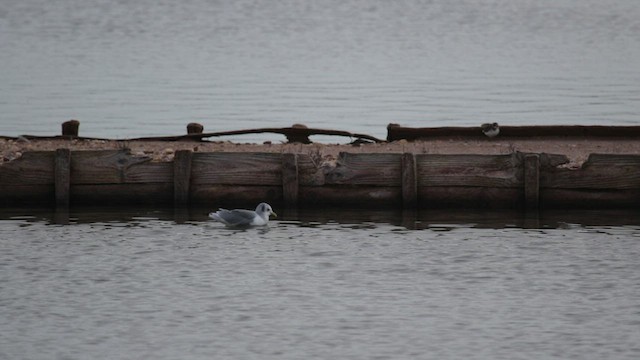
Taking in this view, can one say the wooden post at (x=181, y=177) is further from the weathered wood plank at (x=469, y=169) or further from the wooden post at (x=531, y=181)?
the wooden post at (x=531, y=181)

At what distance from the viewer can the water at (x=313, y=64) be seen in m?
42.3

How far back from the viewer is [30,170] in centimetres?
2527

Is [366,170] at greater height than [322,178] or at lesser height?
greater

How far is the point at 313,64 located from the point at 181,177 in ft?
124

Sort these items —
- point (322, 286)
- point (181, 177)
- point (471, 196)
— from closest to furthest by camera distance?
point (322, 286)
point (181, 177)
point (471, 196)

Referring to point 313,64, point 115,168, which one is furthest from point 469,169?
point 313,64

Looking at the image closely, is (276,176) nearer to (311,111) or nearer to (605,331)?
(605,331)

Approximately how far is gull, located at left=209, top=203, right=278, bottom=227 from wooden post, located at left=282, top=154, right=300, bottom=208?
1163mm

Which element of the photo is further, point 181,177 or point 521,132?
point 521,132

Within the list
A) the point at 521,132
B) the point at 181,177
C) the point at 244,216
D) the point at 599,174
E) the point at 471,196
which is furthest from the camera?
the point at 521,132

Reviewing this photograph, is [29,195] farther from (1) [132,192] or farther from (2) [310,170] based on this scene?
(2) [310,170]

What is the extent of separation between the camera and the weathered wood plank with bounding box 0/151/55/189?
990 inches

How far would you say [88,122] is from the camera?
130 ft

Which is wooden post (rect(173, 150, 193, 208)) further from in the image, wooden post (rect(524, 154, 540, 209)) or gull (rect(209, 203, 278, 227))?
wooden post (rect(524, 154, 540, 209))
